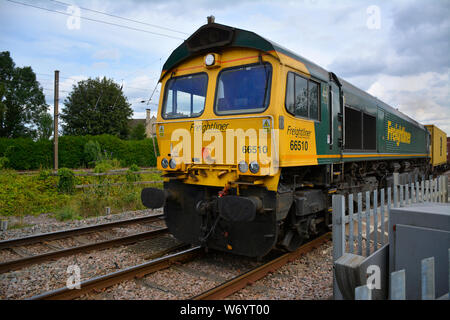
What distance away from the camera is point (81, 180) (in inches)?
516

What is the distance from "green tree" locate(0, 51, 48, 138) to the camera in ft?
118

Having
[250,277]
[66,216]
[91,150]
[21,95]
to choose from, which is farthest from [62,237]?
[21,95]

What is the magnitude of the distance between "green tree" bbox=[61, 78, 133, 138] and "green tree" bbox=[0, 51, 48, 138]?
601 cm

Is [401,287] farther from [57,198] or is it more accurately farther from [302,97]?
[57,198]

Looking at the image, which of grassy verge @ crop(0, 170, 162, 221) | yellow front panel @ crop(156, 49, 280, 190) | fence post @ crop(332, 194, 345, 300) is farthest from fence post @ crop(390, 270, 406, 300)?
grassy verge @ crop(0, 170, 162, 221)

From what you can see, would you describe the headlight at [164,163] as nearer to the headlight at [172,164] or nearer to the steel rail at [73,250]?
the headlight at [172,164]

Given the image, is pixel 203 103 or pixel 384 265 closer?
pixel 384 265

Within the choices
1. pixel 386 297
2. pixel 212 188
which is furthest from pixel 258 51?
pixel 386 297

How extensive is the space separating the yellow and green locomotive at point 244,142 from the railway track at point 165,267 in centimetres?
26

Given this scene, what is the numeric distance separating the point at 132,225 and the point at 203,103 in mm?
3906

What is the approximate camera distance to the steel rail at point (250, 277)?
3.87m

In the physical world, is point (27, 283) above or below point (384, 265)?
below

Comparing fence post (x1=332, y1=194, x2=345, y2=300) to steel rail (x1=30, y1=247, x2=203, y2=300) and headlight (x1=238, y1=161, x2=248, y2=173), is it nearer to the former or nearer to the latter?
headlight (x1=238, y1=161, x2=248, y2=173)

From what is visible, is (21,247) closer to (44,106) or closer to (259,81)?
(259,81)
